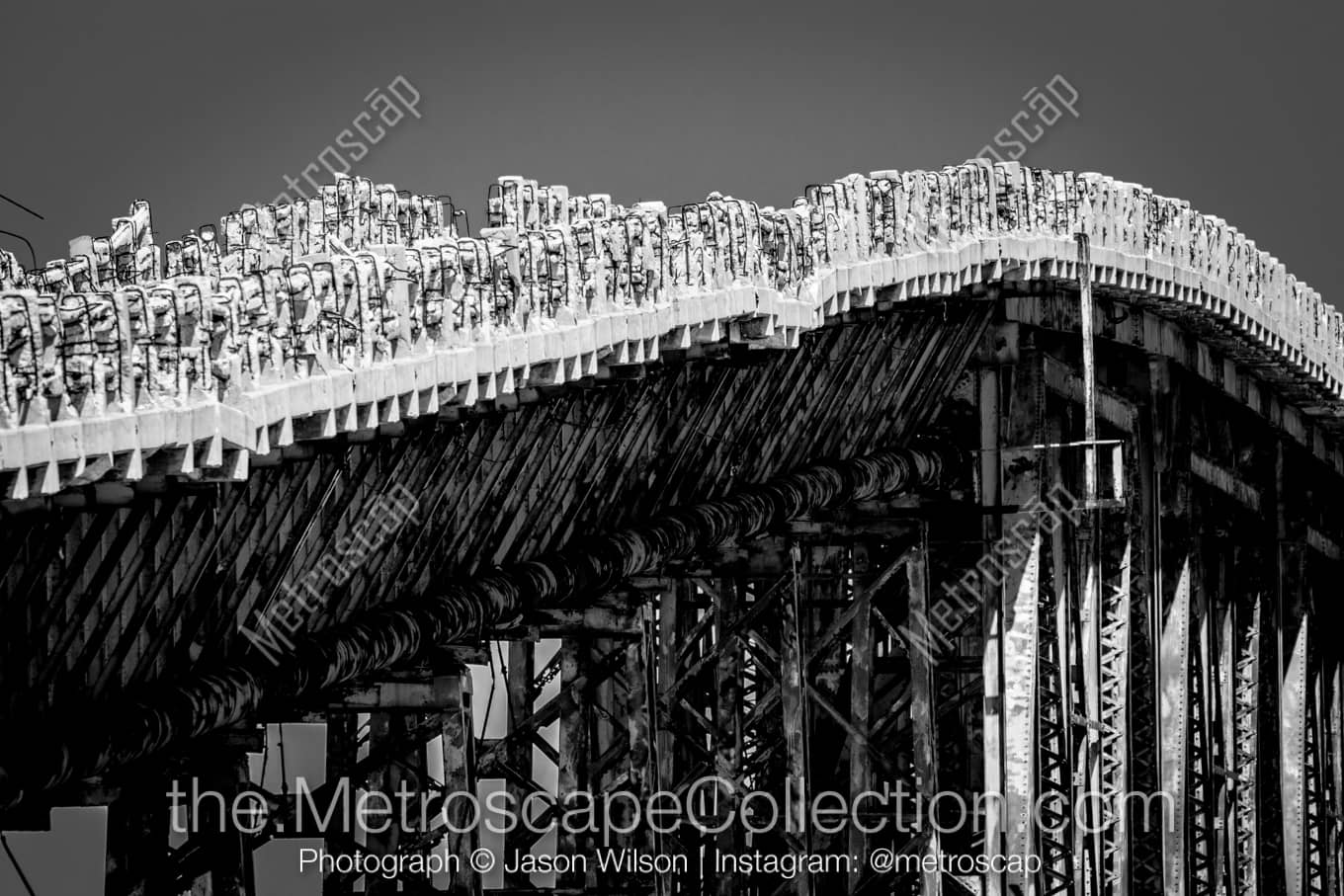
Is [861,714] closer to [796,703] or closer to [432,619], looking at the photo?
[796,703]

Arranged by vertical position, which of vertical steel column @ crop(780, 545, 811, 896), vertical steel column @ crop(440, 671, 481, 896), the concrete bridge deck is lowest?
vertical steel column @ crop(440, 671, 481, 896)

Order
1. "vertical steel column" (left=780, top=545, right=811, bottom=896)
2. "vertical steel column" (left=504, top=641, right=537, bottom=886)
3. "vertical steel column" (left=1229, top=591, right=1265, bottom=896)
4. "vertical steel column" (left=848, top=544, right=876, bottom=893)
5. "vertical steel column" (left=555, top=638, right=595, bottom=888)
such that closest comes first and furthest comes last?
"vertical steel column" (left=555, top=638, right=595, bottom=888), "vertical steel column" (left=504, top=641, right=537, bottom=886), "vertical steel column" (left=780, top=545, right=811, bottom=896), "vertical steel column" (left=848, top=544, right=876, bottom=893), "vertical steel column" (left=1229, top=591, right=1265, bottom=896)

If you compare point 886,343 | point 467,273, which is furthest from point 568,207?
point 467,273

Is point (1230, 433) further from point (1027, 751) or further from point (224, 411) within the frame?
point (224, 411)

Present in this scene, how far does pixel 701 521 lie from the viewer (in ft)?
117

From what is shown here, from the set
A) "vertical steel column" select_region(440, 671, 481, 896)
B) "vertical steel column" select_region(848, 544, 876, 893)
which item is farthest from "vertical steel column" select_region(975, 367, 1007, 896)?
"vertical steel column" select_region(440, 671, 481, 896)

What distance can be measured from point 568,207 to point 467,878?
16.1 metres

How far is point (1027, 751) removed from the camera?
41812 millimetres

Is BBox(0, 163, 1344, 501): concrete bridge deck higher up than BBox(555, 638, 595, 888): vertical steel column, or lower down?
higher up

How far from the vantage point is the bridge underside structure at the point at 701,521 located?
23641mm

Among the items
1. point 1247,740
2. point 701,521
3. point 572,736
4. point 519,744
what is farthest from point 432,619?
point 1247,740

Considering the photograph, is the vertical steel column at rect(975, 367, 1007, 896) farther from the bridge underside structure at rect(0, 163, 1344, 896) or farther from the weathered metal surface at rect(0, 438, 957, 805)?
the weathered metal surface at rect(0, 438, 957, 805)

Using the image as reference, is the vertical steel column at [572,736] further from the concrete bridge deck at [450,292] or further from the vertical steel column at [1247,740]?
the vertical steel column at [1247,740]

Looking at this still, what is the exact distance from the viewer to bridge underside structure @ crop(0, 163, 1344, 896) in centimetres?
2364
